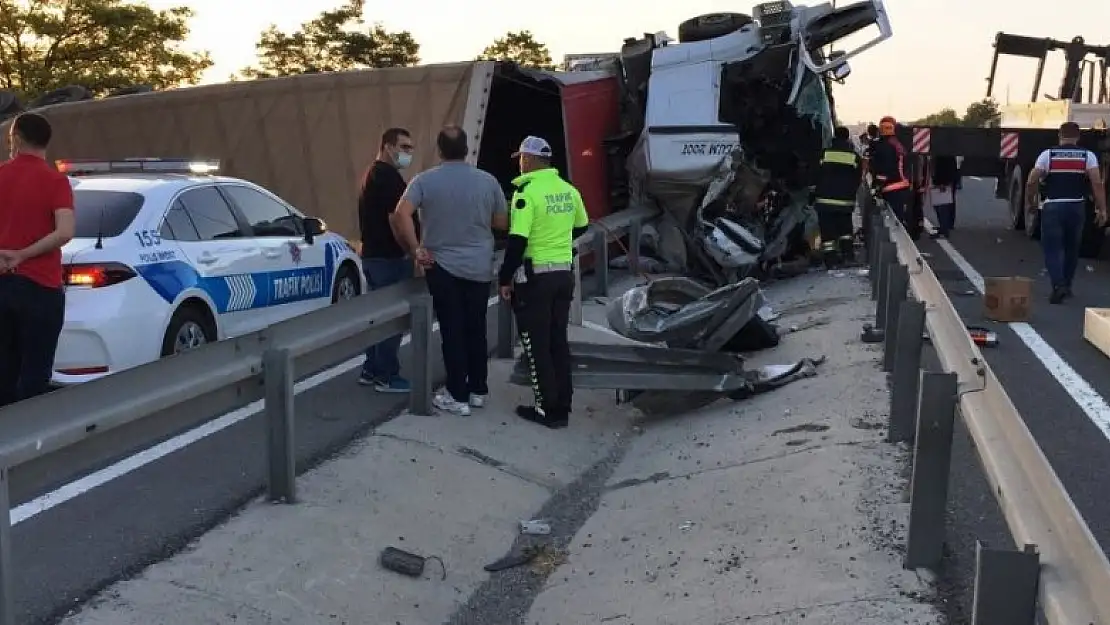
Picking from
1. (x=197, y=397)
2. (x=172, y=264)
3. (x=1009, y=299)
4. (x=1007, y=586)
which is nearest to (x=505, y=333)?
(x=172, y=264)

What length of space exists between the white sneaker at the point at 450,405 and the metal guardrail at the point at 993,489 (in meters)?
2.51

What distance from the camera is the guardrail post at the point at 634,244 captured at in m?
13.5

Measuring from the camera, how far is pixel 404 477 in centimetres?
584

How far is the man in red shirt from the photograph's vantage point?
567 cm

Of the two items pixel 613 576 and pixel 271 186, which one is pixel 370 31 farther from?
pixel 613 576

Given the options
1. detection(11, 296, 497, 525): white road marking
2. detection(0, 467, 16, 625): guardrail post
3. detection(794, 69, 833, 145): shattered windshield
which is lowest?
detection(11, 296, 497, 525): white road marking

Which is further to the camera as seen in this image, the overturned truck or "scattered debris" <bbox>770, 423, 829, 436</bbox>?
the overturned truck

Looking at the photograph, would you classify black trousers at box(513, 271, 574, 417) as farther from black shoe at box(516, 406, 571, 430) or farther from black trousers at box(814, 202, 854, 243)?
black trousers at box(814, 202, 854, 243)

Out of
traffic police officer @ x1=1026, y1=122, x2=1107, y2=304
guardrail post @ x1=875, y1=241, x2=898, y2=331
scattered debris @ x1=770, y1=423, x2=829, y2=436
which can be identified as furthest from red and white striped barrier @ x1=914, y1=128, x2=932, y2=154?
scattered debris @ x1=770, y1=423, x2=829, y2=436

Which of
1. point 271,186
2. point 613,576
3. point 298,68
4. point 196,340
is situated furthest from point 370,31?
point 613,576

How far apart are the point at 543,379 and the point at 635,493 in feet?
4.29

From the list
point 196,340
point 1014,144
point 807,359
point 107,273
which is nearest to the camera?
point 107,273

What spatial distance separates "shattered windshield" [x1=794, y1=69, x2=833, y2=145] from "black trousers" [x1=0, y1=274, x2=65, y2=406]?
32.3 ft

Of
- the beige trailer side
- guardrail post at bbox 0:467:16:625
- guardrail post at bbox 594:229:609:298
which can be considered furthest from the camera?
the beige trailer side
